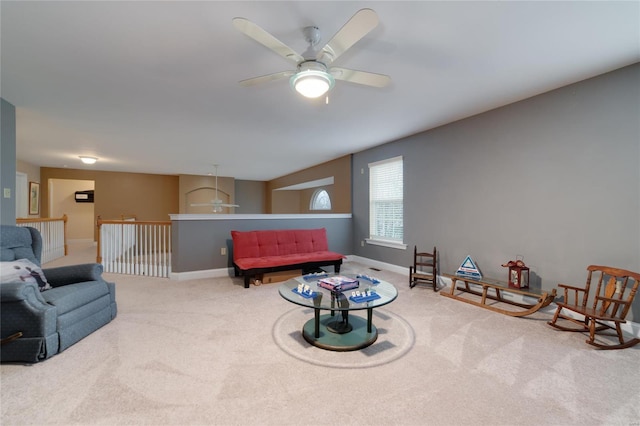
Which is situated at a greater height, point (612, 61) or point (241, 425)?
point (612, 61)

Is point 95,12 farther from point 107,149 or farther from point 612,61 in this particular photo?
point 107,149

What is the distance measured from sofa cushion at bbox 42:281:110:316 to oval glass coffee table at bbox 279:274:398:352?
1749 millimetres

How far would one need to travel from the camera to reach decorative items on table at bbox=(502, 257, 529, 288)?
309cm

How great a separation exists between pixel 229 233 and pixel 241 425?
3569 mm

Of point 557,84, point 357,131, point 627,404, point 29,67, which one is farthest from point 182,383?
point 557,84

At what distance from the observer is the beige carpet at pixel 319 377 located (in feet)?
5.08

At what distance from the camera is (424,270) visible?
174 inches

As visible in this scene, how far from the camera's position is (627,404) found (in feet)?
5.41

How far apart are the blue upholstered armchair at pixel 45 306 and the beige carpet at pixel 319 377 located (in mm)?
120

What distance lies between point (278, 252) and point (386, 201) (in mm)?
2255

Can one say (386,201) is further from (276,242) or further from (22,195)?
(22,195)

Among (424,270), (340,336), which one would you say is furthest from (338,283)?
(424,270)

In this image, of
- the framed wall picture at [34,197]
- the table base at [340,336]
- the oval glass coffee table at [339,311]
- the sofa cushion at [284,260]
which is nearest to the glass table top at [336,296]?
the oval glass coffee table at [339,311]

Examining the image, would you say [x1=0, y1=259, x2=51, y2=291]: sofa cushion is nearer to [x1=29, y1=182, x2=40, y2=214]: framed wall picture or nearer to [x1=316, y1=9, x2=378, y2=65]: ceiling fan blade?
[x1=316, y1=9, x2=378, y2=65]: ceiling fan blade
